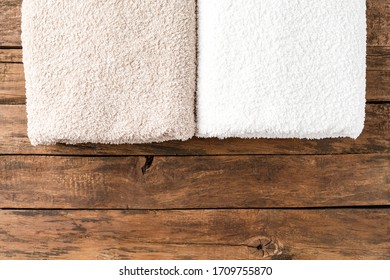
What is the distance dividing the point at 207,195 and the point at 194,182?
0.03 m

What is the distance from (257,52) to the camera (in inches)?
21.7

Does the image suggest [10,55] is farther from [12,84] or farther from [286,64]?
[286,64]

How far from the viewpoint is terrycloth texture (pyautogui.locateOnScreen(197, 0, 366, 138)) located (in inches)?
21.5

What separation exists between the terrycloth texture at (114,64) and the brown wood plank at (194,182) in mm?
117

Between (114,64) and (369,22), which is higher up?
(369,22)

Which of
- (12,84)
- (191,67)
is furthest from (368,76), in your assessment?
(12,84)

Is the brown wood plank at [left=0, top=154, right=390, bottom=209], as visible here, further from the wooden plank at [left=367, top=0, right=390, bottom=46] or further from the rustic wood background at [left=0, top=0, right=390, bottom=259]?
the wooden plank at [left=367, top=0, right=390, bottom=46]

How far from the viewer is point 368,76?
0.68m

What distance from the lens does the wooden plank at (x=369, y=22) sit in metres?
0.67

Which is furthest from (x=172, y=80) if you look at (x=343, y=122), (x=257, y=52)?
(x=343, y=122)

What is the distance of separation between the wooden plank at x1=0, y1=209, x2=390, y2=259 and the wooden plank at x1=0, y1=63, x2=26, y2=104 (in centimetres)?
19

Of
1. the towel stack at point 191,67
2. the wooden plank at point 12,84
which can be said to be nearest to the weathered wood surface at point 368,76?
the wooden plank at point 12,84

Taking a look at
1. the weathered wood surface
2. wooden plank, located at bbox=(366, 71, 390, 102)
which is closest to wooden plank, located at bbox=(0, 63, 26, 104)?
the weathered wood surface

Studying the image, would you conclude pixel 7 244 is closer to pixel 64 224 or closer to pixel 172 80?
pixel 64 224
